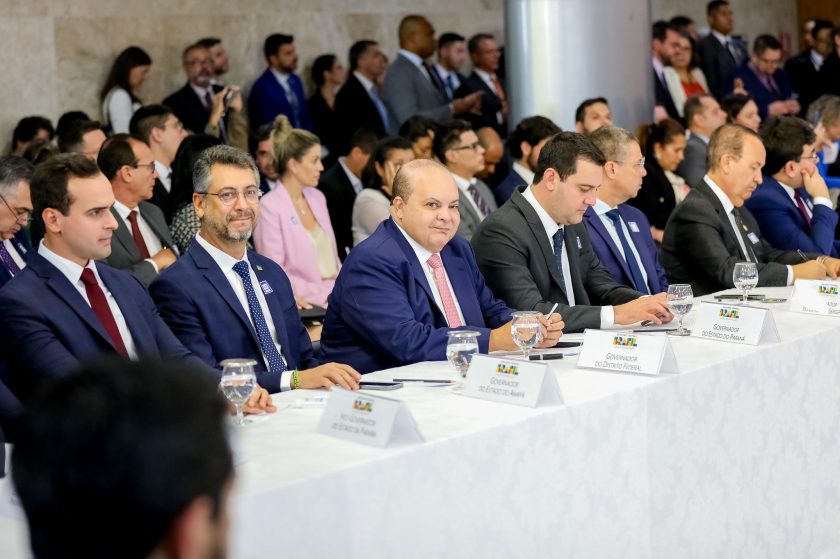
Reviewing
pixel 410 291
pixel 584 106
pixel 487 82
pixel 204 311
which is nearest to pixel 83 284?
pixel 204 311

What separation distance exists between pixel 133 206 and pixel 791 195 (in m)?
2.98

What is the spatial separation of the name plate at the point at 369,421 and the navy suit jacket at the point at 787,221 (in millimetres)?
3535

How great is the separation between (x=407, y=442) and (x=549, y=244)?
189 centimetres

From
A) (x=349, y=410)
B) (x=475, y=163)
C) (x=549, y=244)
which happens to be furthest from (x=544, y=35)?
(x=349, y=410)

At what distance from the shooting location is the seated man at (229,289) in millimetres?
3387

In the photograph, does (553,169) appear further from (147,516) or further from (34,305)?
(147,516)

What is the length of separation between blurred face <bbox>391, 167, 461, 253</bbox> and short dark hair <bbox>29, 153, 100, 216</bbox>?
923 mm

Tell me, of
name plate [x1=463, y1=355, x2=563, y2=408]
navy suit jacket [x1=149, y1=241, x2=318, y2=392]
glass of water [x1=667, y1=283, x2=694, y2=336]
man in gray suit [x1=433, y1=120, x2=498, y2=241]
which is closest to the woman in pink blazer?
man in gray suit [x1=433, y1=120, x2=498, y2=241]

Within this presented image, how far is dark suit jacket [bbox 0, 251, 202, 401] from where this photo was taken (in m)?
2.89

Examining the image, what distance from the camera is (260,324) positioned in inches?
136

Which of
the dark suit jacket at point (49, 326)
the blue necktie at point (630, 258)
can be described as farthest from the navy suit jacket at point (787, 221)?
the dark suit jacket at point (49, 326)

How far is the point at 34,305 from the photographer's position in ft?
9.55

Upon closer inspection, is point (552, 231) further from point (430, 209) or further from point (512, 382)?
point (512, 382)

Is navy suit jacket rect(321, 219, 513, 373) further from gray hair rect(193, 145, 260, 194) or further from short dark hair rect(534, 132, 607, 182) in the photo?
short dark hair rect(534, 132, 607, 182)
